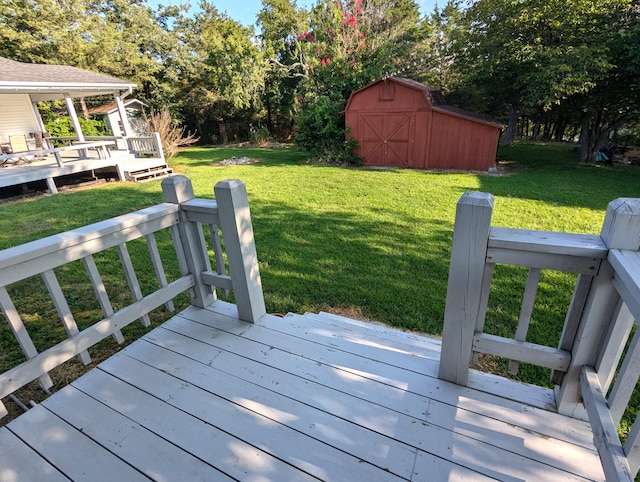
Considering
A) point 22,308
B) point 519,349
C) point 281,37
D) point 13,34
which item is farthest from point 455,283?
point 281,37

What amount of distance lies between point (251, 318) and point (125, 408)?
0.84m

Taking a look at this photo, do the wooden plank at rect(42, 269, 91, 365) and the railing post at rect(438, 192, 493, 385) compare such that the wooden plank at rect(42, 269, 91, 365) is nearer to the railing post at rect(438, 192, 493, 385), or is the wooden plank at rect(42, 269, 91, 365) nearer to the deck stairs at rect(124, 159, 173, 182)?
the railing post at rect(438, 192, 493, 385)

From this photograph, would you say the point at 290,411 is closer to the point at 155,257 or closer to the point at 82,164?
the point at 155,257

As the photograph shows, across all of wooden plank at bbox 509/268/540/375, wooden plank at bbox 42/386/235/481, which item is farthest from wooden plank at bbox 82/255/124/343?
wooden plank at bbox 509/268/540/375

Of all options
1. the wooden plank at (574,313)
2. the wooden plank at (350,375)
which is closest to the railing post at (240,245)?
the wooden plank at (350,375)

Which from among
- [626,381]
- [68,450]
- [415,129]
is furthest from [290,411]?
[415,129]

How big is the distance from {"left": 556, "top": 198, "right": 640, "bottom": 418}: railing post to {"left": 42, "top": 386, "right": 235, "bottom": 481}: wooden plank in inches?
58.9

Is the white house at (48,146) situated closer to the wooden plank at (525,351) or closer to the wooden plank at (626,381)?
the wooden plank at (525,351)

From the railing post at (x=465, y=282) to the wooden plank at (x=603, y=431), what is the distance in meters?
0.44

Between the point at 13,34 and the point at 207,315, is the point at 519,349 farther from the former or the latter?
the point at 13,34

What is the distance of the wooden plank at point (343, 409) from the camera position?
1308mm

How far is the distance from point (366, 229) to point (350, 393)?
3.60m

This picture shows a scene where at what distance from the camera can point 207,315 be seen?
2338mm

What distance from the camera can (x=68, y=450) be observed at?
4.57 feet
